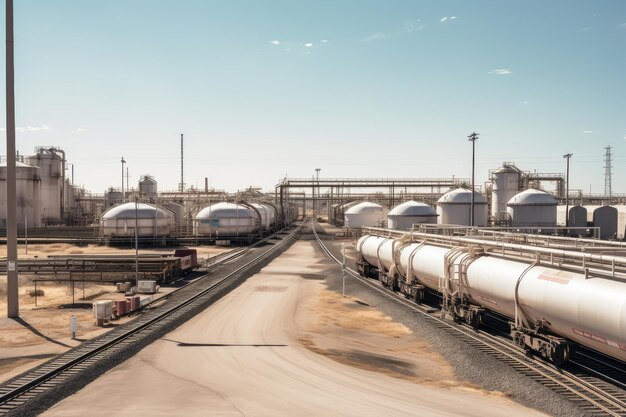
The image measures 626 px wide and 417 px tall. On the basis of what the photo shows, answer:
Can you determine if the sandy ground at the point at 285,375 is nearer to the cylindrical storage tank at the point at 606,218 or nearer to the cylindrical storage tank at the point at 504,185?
the cylindrical storage tank at the point at 606,218

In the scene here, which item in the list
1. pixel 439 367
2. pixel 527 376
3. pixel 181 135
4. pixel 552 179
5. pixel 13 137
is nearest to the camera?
pixel 527 376

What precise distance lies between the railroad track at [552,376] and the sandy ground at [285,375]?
175cm

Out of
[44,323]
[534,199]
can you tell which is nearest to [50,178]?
[44,323]

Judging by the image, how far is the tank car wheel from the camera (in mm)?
18188

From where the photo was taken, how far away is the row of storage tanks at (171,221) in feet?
249

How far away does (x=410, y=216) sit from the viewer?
7575 cm

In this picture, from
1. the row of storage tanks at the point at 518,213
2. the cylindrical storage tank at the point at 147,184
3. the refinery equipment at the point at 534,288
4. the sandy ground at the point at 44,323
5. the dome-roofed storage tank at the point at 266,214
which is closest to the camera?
the refinery equipment at the point at 534,288

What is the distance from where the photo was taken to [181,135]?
564ft

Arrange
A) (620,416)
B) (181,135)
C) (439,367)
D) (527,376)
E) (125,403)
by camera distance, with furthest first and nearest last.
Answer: (181,135)
(439,367)
(527,376)
(125,403)
(620,416)

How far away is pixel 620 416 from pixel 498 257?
10.2 m

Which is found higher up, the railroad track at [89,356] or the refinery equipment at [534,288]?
the refinery equipment at [534,288]

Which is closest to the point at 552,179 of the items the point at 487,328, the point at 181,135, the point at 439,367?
the point at 487,328

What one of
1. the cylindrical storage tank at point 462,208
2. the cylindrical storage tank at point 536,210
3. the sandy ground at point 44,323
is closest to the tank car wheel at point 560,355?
the sandy ground at point 44,323

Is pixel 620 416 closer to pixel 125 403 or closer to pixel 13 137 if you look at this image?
pixel 125 403
